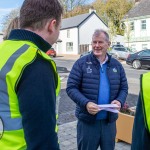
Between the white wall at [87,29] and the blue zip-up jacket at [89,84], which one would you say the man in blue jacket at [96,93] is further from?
the white wall at [87,29]

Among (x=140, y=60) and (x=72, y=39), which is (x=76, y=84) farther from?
(x=72, y=39)

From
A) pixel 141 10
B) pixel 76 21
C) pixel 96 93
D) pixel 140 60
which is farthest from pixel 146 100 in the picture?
pixel 76 21

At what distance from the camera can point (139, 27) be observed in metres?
40.5

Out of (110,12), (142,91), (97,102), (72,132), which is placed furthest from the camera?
(110,12)

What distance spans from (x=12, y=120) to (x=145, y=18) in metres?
39.9

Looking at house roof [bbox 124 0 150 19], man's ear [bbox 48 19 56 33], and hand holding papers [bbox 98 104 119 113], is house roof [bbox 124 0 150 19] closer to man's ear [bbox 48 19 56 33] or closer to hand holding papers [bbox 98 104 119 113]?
hand holding papers [bbox 98 104 119 113]

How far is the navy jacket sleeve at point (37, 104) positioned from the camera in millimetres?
1448

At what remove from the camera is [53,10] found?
1.68 metres

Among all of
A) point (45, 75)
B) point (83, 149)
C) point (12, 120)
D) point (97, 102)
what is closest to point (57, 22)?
point (45, 75)

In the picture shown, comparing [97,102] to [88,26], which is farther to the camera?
[88,26]

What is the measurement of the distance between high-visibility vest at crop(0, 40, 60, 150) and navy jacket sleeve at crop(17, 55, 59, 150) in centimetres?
4

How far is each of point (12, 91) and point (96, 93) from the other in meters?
1.92

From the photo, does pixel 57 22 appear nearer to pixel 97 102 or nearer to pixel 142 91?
pixel 142 91

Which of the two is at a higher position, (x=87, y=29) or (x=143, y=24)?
(x=143, y=24)
